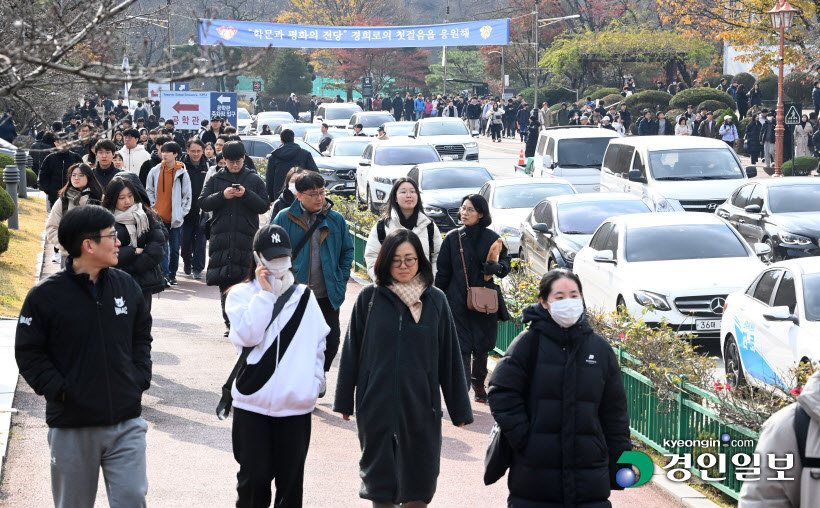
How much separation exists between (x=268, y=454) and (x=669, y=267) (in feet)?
25.8

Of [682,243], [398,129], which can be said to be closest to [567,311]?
[682,243]

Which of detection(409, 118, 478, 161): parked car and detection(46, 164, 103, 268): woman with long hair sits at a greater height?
detection(409, 118, 478, 161): parked car

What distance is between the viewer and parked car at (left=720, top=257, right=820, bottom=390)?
30.3ft

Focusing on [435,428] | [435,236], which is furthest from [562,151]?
[435,428]

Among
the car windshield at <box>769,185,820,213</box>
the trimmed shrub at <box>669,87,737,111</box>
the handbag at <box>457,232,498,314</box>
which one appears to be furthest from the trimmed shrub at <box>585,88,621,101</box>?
the handbag at <box>457,232,498,314</box>

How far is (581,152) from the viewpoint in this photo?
24.9 metres

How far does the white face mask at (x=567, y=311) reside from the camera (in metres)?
5.21

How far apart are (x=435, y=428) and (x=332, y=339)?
11.6 ft

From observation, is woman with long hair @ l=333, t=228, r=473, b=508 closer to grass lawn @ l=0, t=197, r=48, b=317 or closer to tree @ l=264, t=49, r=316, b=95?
grass lawn @ l=0, t=197, r=48, b=317

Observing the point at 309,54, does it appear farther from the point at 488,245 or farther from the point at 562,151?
the point at 488,245

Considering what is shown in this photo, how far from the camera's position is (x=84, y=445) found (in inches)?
214

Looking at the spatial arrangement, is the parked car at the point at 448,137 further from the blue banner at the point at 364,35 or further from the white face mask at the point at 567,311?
the white face mask at the point at 567,311

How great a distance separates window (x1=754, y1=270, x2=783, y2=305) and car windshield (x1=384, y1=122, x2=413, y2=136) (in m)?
28.9

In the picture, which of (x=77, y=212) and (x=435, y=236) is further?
(x=435, y=236)
